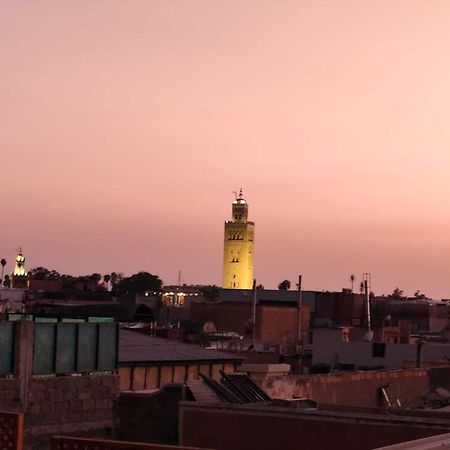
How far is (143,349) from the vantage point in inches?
1532

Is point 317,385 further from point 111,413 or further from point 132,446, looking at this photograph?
point 132,446

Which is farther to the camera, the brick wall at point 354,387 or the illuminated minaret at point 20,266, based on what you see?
the illuminated minaret at point 20,266

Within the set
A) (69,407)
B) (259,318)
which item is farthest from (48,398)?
(259,318)

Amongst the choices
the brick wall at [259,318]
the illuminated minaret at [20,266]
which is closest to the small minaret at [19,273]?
the illuminated minaret at [20,266]

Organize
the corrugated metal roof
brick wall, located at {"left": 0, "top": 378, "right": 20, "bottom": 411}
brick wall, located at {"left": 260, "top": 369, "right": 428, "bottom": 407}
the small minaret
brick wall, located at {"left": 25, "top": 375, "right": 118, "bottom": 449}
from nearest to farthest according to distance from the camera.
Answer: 1. brick wall, located at {"left": 0, "top": 378, "right": 20, "bottom": 411}
2. brick wall, located at {"left": 25, "top": 375, "right": 118, "bottom": 449}
3. the corrugated metal roof
4. brick wall, located at {"left": 260, "top": 369, "right": 428, "bottom": 407}
5. the small minaret

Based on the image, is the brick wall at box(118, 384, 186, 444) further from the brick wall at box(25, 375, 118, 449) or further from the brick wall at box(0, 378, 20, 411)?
the brick wall at box(0, 378, 20, 411)

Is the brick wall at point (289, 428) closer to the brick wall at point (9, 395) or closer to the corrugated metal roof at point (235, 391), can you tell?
the corrugated metal roof at point (235, 391)

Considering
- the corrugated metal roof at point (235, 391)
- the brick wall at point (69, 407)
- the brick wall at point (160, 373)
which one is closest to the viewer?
the brick wall at point (69, 407)

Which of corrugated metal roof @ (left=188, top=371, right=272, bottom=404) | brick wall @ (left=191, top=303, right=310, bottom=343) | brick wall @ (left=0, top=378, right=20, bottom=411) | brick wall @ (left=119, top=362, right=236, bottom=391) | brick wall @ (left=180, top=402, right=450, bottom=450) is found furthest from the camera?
brick wall @ (left=191, top=303, right=310, bottom=343)

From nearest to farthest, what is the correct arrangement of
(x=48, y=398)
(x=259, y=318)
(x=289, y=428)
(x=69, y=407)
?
(x=289, y=428) → (x=48, y=398) → (x=69, y=407) → (x=259, y=318)

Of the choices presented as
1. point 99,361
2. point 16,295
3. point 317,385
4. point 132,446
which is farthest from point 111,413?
point 16,295

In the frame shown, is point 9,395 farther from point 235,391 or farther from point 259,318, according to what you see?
point 259,318

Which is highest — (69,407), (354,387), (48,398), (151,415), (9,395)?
(9,395)

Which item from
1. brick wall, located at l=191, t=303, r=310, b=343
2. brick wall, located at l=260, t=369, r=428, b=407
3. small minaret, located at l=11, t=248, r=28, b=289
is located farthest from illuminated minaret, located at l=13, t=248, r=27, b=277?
brick wall, located at l=260, t=369, r=428, b=407
